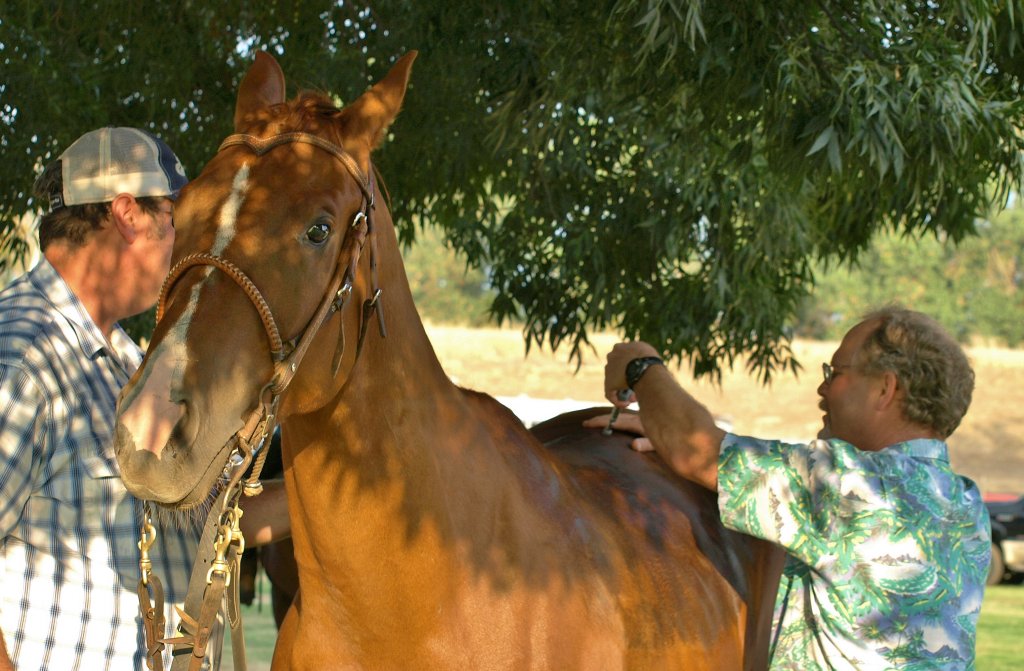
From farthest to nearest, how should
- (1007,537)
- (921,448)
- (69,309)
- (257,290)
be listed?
(1007,537)
(921,448)
(69,309)
(257,290)

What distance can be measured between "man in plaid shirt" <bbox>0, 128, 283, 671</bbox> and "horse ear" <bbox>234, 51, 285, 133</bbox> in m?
0.32

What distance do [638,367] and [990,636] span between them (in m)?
9.86

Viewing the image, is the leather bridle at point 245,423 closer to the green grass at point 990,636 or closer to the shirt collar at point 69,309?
the shirt collar at point 69,309

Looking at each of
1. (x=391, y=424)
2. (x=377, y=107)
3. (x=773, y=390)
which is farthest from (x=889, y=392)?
(x=773, y=390)

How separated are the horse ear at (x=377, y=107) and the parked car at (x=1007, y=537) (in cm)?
1544

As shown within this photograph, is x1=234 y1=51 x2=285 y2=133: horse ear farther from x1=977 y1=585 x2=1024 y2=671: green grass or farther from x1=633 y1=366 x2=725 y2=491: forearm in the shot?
x1=977 y1=585 x2=1024 y2=671: green grass

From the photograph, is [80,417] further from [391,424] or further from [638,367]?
[638,367]

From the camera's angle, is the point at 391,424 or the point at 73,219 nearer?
the point at 391,424

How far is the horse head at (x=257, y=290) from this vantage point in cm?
190

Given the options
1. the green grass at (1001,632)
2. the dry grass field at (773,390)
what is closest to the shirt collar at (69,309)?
the green grass at (1001,632)

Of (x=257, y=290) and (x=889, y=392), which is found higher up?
(x=257, y=290)

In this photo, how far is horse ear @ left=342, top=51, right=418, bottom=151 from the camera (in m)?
2.35

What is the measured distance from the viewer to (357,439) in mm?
2340

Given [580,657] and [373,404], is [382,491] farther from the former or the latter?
[580,657]
